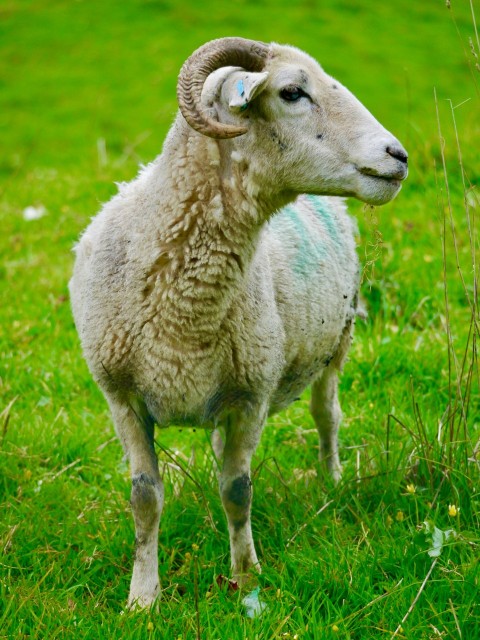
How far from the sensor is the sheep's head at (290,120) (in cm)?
274

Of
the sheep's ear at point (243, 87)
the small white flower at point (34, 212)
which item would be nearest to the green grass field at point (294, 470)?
the small white flower at point (34, 212)

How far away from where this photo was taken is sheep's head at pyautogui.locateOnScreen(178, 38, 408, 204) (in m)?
2.74

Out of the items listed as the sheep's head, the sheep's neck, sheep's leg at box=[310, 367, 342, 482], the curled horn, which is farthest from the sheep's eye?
sheep's leg at box=[310, 367, 342, 482]

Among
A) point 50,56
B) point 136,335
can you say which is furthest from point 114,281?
point 50,56

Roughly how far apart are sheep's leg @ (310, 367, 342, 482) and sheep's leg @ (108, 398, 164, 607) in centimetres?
118

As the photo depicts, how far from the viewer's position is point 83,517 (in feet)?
12.0

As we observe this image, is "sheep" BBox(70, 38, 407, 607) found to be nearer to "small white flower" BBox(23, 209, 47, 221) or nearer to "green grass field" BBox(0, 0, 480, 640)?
"green grass field" BBox(0, 0, 480, 640)

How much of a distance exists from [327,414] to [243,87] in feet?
6.40

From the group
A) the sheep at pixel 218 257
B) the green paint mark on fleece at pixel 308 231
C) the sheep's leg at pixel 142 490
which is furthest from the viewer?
the green paint mark on fleece at pixel 308 231

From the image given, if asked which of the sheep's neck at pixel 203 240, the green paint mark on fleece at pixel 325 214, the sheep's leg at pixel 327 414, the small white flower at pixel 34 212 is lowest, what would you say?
the small white flower at pixel 34 212

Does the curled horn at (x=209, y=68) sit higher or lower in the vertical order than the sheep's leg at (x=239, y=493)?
higher

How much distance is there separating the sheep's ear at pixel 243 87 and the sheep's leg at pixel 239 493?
1.19 m

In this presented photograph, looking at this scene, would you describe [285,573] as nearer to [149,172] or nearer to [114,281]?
[114,281]

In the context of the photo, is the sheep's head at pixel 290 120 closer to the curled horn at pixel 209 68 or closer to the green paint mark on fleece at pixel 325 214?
the curled horn at pixel 209 68
